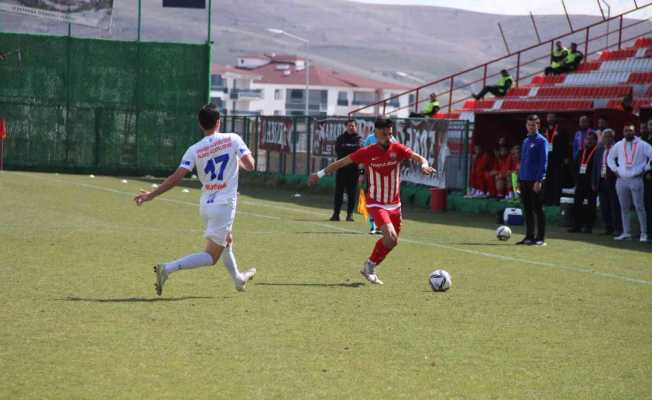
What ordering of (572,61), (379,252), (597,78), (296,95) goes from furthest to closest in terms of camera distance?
1. (296,95)
2. (572,61)
3. (597,78)
4. (379,252)

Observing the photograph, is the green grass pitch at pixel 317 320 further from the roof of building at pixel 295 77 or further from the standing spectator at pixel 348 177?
the roof of building at pixel 295 77

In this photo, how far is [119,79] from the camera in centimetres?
4125

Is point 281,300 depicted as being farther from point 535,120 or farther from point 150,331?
point 535,120

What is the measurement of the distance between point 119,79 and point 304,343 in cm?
3332

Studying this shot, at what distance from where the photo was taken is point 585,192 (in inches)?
857

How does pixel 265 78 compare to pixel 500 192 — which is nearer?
pixel 500 192

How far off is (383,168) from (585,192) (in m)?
9.24

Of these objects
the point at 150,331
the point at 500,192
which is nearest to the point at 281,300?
the point at 150,331

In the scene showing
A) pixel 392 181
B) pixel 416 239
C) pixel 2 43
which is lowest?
pixel 416 239

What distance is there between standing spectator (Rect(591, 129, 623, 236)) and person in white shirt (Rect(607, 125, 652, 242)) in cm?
47

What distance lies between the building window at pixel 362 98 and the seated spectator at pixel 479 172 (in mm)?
149813

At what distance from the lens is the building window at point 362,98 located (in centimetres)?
17788

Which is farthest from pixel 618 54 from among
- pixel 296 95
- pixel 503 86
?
pixel 296 95

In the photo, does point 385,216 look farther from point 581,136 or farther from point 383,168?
point 581,136
